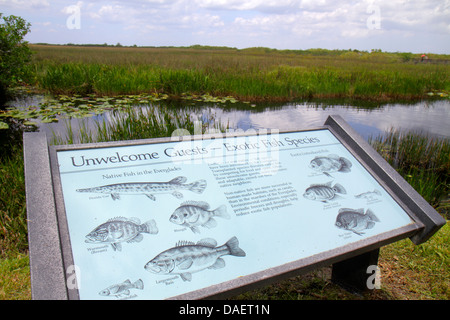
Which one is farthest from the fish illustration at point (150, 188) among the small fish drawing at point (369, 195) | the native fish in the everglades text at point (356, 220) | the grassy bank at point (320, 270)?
the grassy bank at point (320, 270)

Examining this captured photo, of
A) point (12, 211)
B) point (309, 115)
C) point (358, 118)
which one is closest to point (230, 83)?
point (309, 115)

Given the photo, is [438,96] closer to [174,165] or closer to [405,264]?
[405,264]

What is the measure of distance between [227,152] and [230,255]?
586mm

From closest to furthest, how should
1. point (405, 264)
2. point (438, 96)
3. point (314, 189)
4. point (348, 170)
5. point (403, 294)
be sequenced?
point (314, 189) < point (348, 170) < point (403, 294) < point (405, 264) < point (438, 96)

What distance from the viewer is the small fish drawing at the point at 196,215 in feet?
4.17

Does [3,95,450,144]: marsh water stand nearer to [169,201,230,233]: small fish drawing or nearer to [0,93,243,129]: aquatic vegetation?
[0,93,243,129]: aquatic vegetation

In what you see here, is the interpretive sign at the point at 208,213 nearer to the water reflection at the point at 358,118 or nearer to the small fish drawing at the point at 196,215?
the small fish drawing at the point at 196,215

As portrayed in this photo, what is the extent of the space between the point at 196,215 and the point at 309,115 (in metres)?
6.42

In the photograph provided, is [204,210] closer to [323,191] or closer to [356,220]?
[323,191]

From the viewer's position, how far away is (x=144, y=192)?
4.36 feet

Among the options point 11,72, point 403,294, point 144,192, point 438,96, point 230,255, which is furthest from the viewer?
point 438,96

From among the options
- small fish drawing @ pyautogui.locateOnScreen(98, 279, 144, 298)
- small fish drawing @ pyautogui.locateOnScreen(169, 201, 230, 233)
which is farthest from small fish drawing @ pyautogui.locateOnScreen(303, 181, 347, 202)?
small fish drawing @ pyautogui.locateOnScreen(98, 279, 144, 298)

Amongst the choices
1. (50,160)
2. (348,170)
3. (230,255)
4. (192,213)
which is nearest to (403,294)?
(348,170)

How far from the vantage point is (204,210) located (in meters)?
1.33
